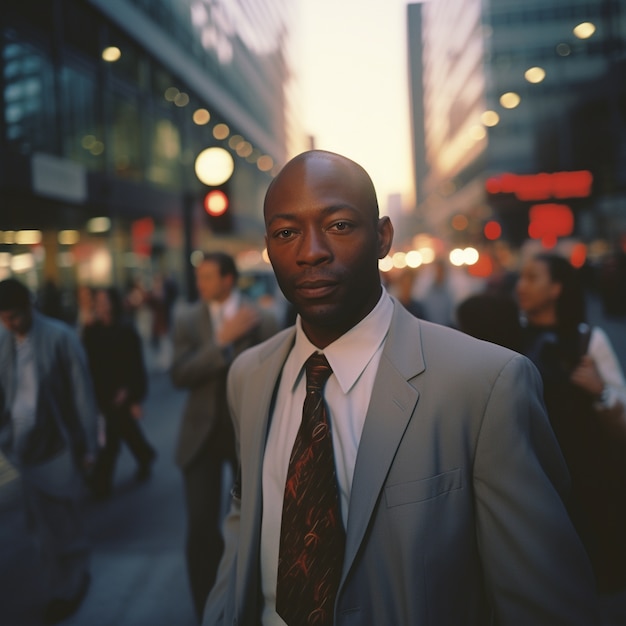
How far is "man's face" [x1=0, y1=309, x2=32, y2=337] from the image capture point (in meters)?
4.04

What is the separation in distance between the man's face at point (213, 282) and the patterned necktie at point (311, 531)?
2.49 m

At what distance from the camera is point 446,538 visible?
145cm

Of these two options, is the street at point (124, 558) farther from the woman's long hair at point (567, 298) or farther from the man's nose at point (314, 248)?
the man's nose at point (314, 248)

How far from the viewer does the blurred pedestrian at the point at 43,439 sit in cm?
404

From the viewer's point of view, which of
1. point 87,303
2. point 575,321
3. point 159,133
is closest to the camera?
point 575,321

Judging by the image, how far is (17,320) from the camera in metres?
4.09

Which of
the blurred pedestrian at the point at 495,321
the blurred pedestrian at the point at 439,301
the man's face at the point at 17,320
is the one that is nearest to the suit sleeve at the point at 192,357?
the man's face at the point at 17,320

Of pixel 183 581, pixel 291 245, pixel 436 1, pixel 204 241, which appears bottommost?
pixel 183 581

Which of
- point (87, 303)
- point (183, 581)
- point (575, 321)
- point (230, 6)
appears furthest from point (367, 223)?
point (230, 6)

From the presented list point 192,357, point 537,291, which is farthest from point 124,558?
point 537,291

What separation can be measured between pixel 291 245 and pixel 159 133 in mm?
23413

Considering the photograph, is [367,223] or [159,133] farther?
[159,133]

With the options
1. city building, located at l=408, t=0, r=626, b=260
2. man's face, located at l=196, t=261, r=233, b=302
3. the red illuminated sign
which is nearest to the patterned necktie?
man's face, located at l=196, t=261, r=233, b=302

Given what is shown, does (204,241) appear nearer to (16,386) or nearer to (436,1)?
(16,386)
